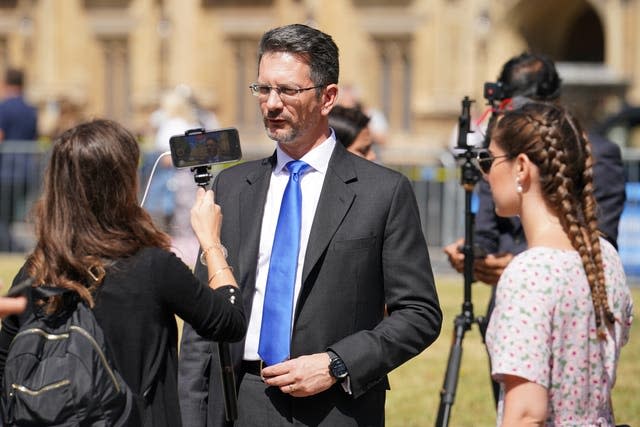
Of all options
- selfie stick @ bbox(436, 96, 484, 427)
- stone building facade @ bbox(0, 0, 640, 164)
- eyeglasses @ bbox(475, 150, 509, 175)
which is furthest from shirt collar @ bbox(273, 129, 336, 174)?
stone building facade @ bbox(0, 0, 640, 164)

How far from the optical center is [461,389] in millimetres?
8766

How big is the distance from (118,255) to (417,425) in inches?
170

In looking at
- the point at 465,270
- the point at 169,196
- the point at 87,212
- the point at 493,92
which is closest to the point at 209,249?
the point at 87,212

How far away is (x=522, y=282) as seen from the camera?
380cm

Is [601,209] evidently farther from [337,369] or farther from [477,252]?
[337,369]

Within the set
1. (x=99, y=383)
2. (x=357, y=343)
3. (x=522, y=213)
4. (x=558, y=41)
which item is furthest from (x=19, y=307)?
(x=558, y=41)

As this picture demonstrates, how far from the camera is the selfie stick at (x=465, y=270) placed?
593cm

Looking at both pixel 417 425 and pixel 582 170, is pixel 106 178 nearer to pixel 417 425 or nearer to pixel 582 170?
pixel 582 170

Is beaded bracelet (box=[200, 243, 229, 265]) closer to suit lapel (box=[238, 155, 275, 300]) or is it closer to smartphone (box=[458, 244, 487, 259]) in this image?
suit lapel (box=[238, 155, 275, 300])

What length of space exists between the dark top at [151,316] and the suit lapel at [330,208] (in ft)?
1.53

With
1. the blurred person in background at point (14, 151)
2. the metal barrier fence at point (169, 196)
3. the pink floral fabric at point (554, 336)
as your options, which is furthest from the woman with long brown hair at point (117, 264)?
the blurred person in background at point (14, 151)

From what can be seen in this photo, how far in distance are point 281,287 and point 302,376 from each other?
34 centimetres

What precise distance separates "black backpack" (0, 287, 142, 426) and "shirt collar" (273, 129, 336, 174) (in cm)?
108

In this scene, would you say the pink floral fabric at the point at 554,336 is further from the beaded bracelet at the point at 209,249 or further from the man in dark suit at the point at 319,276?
the beaded bracelet at the point at 209,249
